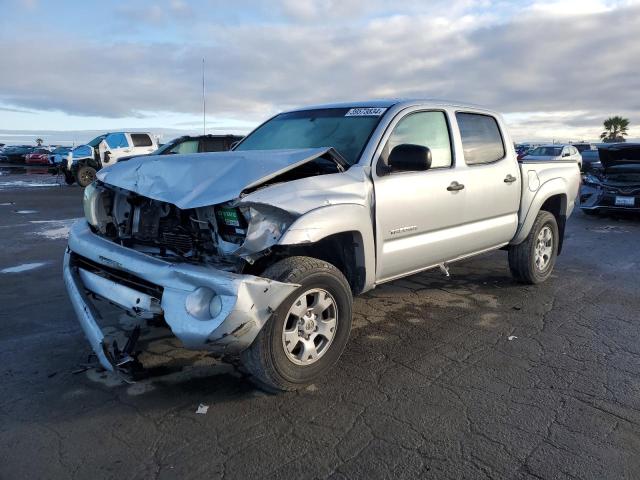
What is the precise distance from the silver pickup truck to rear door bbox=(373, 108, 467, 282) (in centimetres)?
1

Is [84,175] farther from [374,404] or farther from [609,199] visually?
[374,404]

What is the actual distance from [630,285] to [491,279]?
155cm

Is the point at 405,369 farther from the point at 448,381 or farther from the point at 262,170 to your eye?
the point at 262,170

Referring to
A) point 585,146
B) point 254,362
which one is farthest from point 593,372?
point 585,146

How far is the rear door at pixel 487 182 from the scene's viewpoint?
494 centimetres

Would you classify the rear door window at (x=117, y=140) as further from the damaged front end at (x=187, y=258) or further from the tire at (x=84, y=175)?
the damaged front end at (x=187, y=258)

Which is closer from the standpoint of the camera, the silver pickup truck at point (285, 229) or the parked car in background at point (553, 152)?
the silver pickup truck at point (285, 229)

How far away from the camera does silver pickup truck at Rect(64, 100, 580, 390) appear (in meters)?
3.17

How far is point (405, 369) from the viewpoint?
150 inches

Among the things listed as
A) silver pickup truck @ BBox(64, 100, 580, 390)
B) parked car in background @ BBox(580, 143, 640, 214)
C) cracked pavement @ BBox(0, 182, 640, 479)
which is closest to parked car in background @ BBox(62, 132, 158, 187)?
parked car in background @ BBox(580, 143, 640, 214)

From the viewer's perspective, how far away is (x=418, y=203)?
4273 mm

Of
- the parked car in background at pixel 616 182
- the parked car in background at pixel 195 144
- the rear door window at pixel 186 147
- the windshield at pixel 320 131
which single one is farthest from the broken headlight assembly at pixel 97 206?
the rear door window at pixel 186 147

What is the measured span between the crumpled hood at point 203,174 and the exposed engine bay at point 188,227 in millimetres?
132

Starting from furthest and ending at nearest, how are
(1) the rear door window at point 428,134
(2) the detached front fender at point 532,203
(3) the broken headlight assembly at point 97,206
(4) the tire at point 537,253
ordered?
(4) the tire at point 537,253 → (2) the detached front fender at point 532,203 → (1) the rear door window at point 428,134 → (3) the broken headlight assembly at point 97,206
